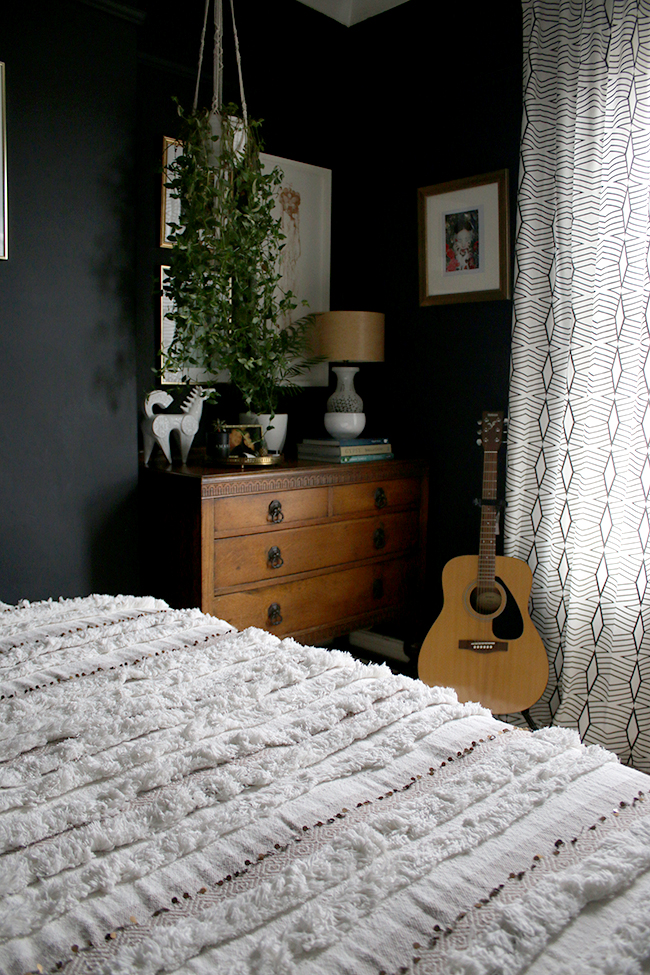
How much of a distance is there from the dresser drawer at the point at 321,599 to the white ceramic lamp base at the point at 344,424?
0.57 metres

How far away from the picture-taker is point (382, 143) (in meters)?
3.49


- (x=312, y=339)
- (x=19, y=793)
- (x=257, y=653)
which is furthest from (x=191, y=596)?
(x=19, y=793)

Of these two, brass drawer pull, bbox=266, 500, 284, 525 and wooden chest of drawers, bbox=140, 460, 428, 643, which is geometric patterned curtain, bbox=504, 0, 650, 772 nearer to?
wooden chest of drawers, bbox=140, 460, 428, 643

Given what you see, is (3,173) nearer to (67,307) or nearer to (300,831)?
(67,307)

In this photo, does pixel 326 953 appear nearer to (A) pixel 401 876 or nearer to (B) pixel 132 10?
(A) pixel 401 876

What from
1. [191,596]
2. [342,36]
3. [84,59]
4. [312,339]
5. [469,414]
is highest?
[342,36]

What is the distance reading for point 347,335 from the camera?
3168 mm

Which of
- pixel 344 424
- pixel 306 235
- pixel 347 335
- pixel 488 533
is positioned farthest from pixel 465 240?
pixel 488 533

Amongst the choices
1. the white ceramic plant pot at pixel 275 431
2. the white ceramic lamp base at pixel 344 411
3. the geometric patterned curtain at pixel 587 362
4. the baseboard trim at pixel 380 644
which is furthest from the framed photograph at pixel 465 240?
the baseboard trim at pixel 380 644

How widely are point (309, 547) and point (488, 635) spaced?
2.39ft

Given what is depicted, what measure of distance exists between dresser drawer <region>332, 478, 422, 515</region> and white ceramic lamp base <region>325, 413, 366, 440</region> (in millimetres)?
271

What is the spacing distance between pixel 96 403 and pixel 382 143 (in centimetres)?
199

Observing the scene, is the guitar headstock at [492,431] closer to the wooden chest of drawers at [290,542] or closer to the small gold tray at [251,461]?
the wooden chest of drawers at [290,542]

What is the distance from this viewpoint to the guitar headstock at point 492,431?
9.36 feet
